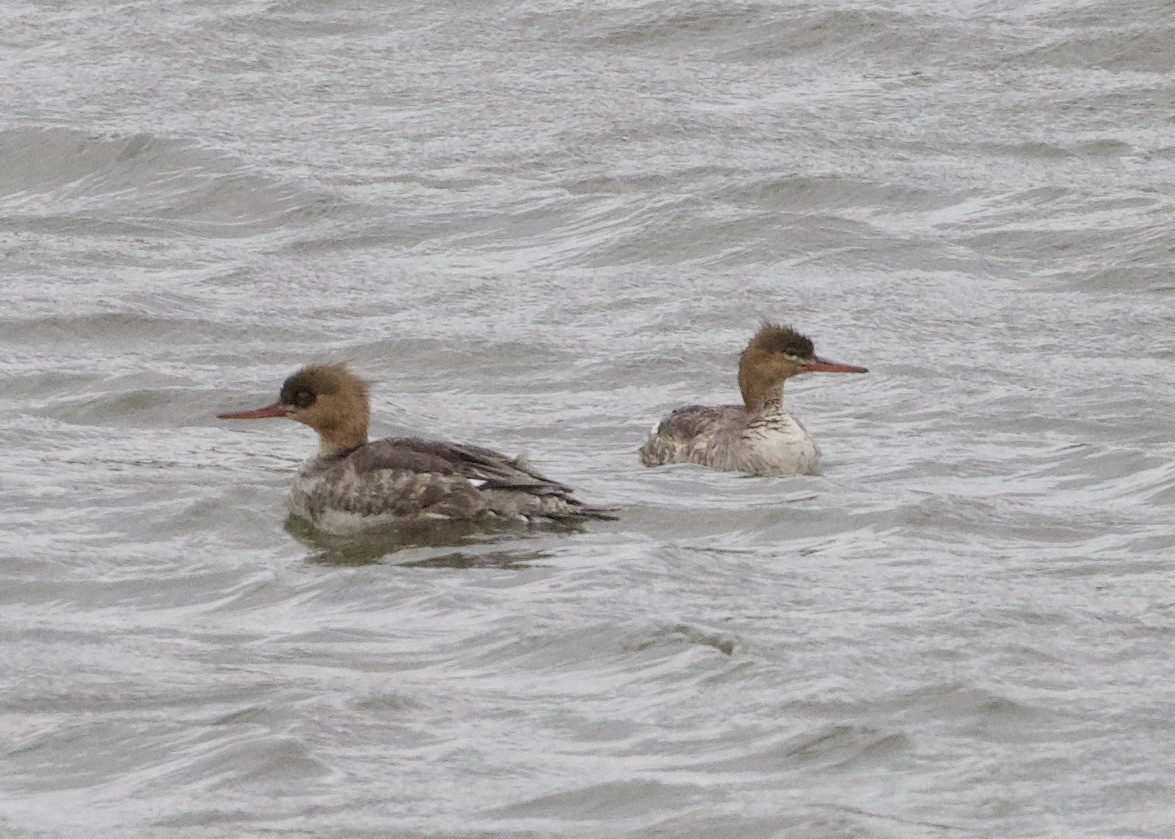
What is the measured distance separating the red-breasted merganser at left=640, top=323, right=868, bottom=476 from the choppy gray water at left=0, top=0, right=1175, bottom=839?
0.19 meters

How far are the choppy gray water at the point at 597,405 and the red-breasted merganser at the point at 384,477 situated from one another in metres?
0.18

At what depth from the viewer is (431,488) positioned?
439 inches

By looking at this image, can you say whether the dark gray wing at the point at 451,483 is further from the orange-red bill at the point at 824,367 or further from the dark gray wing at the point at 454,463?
the orange-red bill at the point at 824,367

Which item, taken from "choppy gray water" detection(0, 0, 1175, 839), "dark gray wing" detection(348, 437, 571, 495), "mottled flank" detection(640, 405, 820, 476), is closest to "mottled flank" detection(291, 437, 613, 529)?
"dark gray wing" detection(348, 437, 571, 495)

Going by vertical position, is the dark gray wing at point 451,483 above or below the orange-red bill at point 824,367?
below

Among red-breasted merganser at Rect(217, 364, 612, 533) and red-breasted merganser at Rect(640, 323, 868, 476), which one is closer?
red-breasted merganser at Rect(217, 364, 612, 533)

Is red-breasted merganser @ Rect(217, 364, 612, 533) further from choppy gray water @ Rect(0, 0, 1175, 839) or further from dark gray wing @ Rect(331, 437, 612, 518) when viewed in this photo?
choppy gray water @ Rect(0, 0, 1175, 839)

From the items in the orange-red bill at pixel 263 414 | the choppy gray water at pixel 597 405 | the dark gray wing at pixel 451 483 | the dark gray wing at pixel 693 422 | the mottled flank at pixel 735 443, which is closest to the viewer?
the choppy gray water at pixel 597 405

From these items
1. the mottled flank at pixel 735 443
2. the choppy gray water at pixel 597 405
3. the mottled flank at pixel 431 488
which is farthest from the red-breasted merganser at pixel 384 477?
the mottled flank at pixel 735 443

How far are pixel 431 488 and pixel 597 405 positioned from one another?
8.35 ft

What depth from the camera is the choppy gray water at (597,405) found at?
802 centimetres

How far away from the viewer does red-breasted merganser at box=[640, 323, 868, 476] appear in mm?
12109

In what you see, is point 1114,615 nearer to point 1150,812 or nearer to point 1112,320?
point 1150,812

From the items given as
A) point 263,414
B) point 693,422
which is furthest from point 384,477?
point 693,422
